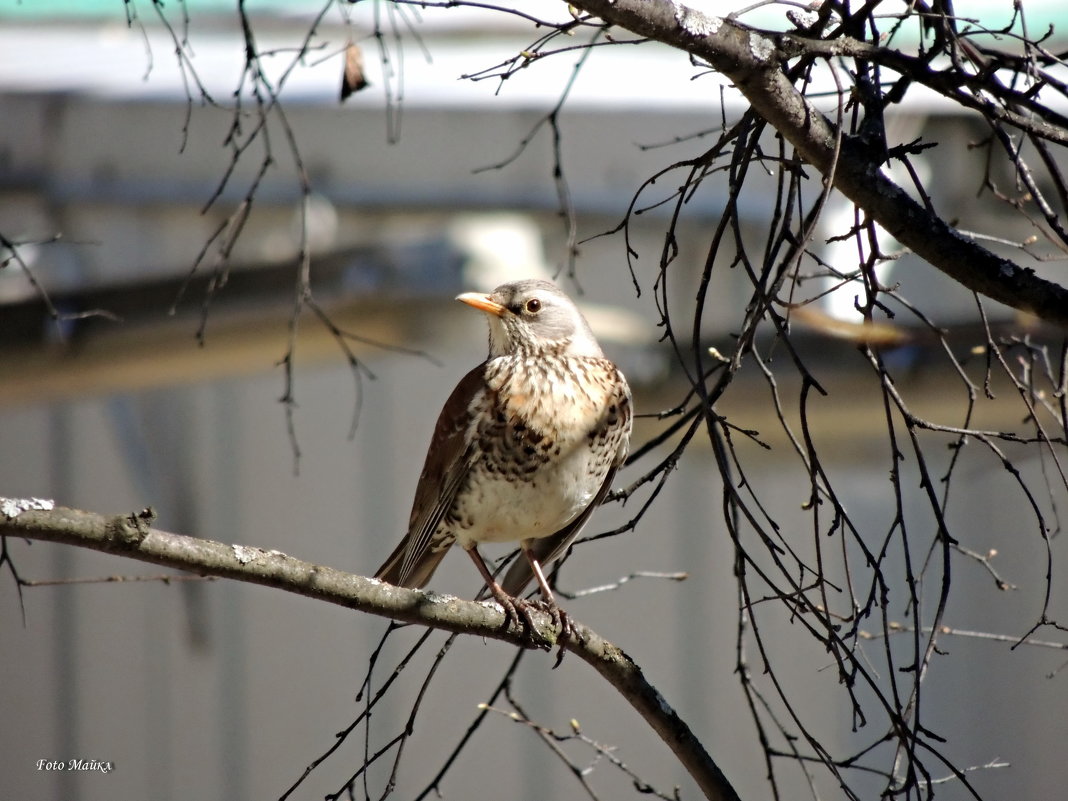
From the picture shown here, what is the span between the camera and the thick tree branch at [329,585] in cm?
161

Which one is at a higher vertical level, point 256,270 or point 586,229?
point 586,229

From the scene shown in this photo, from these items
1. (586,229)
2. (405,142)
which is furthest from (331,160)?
(586,229)

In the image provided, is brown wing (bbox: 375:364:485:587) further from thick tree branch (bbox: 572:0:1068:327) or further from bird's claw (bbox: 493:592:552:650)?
thick tree branch (bbox: 572:0:1068:327)

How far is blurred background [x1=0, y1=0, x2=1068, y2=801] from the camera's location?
5023 millimetres

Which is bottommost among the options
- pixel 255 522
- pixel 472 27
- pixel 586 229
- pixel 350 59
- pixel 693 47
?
pixel 693 47

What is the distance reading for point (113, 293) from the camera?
4.66 meters

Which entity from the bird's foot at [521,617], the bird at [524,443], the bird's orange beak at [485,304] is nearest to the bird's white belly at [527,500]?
the bird at [524,443]

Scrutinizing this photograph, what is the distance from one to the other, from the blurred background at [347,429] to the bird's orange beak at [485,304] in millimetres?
1511

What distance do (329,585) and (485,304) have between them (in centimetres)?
135

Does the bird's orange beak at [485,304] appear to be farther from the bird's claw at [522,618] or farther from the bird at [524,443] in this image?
the bird's claw at [522,618]

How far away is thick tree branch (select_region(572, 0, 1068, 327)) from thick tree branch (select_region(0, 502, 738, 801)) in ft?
3.19

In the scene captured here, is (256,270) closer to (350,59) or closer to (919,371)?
(350,59)

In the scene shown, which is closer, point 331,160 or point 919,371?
point 919,371

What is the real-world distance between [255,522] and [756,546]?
8.77ft
